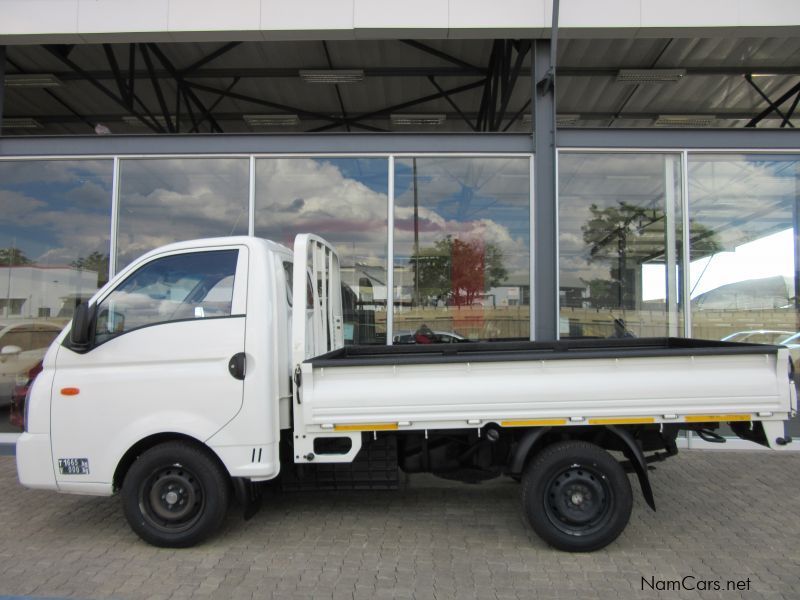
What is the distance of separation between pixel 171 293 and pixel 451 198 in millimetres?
4532

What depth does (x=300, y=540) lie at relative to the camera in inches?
166

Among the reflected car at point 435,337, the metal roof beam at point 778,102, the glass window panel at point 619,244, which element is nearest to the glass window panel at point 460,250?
the reflected car at point 435,337

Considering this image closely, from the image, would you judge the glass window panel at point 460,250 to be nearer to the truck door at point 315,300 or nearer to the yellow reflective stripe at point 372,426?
the truck door at point 315,300

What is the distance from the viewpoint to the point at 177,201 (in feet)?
25.4

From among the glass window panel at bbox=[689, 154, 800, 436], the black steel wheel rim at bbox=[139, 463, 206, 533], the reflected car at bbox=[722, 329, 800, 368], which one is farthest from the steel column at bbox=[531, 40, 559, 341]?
the black steel wheel rim at bbox=[139, 463, 206, 533]

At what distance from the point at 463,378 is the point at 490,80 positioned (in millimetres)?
7338

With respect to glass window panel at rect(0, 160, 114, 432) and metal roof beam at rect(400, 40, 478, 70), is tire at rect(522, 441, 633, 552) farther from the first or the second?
metal roof beam at rect(400, 40, 478, 70)

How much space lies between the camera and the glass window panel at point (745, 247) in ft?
24.1

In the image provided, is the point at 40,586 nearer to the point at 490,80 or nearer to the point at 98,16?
the point at 98,16

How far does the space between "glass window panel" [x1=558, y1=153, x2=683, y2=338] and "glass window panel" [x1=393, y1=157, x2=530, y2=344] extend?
61 cm

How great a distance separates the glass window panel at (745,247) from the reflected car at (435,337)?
121 inches

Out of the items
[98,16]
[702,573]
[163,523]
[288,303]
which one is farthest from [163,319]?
[98,16]

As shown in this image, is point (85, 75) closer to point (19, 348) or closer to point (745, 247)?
point (19, 348)

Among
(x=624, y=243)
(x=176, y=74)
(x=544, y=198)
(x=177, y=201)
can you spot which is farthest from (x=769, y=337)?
(x=176, y=74)
